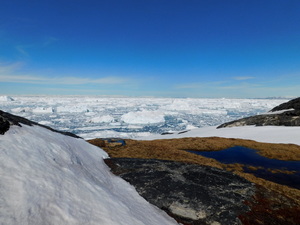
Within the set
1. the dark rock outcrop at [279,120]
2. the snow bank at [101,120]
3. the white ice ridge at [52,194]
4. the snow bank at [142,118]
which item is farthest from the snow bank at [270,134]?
the snow bank at [101,120]

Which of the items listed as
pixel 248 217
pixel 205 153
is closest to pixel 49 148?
pixel 248 217

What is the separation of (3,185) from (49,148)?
3.98m

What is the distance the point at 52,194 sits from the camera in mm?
6078

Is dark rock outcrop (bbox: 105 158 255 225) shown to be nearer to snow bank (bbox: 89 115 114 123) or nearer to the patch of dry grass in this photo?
the patch of dry grass

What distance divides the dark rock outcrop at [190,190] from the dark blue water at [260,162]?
6.36m

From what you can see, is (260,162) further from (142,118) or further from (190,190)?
(142,118)

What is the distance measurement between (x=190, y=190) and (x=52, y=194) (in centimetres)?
637

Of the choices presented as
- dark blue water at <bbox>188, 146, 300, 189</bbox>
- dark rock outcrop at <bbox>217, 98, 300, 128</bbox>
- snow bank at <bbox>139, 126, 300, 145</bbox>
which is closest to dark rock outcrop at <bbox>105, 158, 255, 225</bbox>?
dark blue water at <bbox>188, 146, 300, 189</bbox>

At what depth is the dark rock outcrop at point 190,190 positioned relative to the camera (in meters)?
7.88

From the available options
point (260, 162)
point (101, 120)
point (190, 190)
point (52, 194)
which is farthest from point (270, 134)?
point (101, 120)

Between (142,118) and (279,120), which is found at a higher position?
(279,120)

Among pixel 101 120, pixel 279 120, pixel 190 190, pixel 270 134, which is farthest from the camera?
pixel 101 120

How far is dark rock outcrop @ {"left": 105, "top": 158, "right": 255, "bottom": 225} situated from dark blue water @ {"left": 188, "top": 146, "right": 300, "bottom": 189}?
6.36 meters

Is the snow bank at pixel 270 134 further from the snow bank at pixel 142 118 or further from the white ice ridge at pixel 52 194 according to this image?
the snow bank at pixel 142 118
